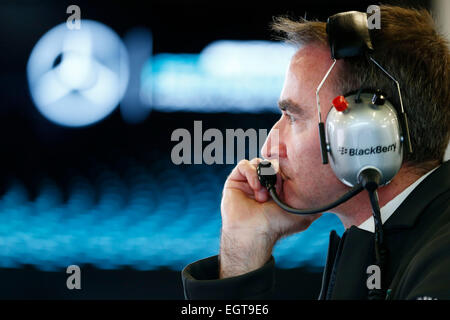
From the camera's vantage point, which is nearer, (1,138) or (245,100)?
(245,100)

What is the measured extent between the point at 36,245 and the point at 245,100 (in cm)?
110

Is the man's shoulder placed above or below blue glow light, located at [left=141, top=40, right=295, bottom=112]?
below

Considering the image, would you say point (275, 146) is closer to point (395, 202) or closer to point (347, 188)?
point (347, 188)

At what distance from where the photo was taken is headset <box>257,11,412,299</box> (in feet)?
2.90

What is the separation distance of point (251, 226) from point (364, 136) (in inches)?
15.8

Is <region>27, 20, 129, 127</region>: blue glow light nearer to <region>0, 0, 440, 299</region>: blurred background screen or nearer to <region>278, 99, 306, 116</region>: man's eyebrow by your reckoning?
<region>0, 0, 440, 299</region>: blurred background screen

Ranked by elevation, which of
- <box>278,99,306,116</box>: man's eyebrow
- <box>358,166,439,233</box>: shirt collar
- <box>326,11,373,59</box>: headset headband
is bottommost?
<box>358,166,439,233</box>: shirt collar

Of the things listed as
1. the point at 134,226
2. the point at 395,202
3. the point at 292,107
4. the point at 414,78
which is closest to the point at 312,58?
the point at 292,107

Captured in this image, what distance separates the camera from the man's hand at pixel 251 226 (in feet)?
3.81

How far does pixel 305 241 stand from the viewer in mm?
2170

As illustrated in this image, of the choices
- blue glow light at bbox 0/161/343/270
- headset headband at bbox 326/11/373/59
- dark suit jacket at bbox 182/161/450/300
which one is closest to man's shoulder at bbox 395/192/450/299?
dark suit jacket at bbox 182/161/450/300
